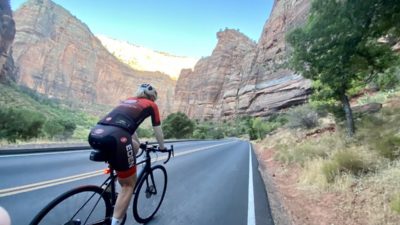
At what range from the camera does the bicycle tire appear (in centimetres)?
500

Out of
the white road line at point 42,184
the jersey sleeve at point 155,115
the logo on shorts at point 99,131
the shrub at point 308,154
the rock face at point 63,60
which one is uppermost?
the rock face at point 63,60

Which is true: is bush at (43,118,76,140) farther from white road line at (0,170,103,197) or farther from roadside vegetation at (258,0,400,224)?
white road line at (0,170,103,197)

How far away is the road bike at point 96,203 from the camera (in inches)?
138

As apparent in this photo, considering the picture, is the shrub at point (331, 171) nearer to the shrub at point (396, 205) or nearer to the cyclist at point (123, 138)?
the shrub at point (396, 205)

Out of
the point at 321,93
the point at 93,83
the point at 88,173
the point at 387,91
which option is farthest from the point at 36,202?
the point at 93,83

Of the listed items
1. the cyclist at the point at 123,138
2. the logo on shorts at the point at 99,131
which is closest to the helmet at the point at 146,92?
the cyclist at the point at 123,138

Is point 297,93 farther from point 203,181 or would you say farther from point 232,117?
point 203,181

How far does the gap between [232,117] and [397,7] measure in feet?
347

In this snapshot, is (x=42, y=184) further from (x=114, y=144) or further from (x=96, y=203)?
(x=114, y=144)

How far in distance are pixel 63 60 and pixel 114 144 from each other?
154 m

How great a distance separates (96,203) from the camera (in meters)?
3.90

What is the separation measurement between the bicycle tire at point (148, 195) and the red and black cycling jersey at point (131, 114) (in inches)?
47.1

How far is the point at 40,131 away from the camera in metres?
22.0

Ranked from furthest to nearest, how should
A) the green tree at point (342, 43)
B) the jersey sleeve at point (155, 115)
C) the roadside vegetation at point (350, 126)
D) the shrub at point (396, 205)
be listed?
the green tree at point (342, 43)
the roadside vegetation at point (350, 126)
the shrub at point (396, 205)
the jersey sleeve at point (155, 115)
